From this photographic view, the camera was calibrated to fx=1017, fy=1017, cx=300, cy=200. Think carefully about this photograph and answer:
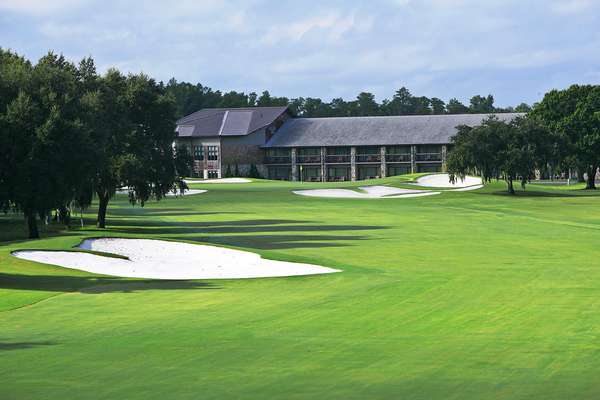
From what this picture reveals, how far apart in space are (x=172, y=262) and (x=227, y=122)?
123 metres

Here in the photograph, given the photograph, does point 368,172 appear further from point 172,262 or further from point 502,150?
point 172,262

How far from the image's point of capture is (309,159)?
15188 centimetres

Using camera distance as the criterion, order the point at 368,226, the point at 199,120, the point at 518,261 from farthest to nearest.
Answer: the point at 199,120 < the point at 368,226 < the point at 518,261

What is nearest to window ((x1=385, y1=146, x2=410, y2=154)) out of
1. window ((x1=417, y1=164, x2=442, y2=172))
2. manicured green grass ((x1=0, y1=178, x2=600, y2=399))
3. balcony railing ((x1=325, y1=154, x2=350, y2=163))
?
window ((x1=417, y1=164, x2=442, y2=172))

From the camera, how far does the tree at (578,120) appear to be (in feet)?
362

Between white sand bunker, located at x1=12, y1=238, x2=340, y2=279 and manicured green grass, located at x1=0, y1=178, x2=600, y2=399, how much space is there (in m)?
1.23

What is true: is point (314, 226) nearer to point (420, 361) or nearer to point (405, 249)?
point (405, 249)

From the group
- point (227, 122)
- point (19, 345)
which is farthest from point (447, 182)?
point (19, 345)

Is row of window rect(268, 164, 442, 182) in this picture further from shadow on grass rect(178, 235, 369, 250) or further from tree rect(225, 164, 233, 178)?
shadow on grass rect(178, 235, 369, 250)

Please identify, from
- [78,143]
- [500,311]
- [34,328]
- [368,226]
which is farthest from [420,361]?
[368,226]

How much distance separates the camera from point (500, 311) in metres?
20.6

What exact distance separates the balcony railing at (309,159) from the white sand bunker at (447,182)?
40583 millimetres

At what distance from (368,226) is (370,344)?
37752mm

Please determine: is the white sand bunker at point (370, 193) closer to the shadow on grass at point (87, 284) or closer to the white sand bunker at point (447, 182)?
the white sand bunker at point (447, 182)
